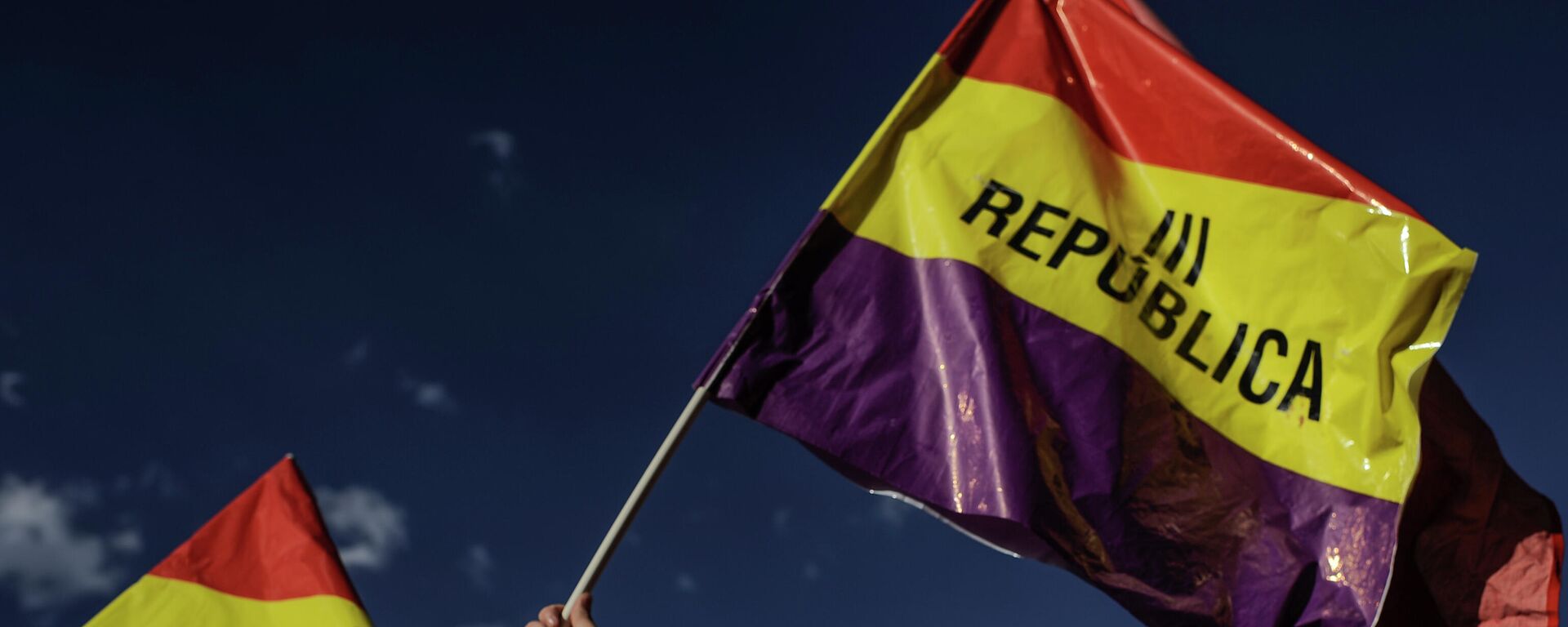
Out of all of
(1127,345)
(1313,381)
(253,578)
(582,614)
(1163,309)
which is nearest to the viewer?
(582,614)

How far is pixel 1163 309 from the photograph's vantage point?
575 cm

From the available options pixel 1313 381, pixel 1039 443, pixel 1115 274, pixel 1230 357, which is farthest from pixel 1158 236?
pixel 1039 443

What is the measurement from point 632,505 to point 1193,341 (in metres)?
2.57

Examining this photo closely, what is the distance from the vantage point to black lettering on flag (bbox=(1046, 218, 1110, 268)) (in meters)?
5.73

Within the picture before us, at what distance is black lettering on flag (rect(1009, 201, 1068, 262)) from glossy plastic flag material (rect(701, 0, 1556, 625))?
1 cm

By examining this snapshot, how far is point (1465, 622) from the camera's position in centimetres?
528

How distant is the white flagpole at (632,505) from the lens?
4586 millimetres

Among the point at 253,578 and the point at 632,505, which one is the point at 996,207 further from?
the point at 253,578

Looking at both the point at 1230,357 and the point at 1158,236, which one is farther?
the point at 1158,236

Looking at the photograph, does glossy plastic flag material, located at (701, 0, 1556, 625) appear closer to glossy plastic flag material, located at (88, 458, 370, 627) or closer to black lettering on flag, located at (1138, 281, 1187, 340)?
black lettering on flag, located at (1138, 281, 1187, 340)

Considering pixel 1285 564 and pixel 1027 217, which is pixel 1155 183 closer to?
pixel 1027 217

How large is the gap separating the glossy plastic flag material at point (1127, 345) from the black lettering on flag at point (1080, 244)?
10 millimetres

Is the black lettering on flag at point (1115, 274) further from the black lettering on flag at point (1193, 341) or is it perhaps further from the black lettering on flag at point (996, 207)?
the black lettering on flag at point (996, 207)

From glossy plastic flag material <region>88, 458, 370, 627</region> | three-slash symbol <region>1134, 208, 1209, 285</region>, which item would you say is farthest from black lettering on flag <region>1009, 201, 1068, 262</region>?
glossy plastic flag material <region>88, 458, 370, 627</region>
